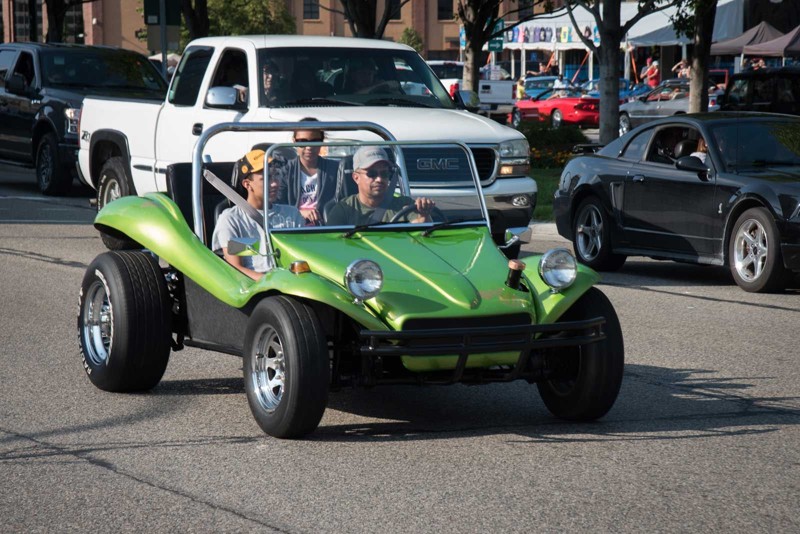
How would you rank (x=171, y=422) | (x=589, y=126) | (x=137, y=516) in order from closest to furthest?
(x=137, y=516) < (x=171, y=422) < (x=589, y=126)

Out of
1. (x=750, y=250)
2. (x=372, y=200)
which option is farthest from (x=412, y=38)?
(x=372, y=200)

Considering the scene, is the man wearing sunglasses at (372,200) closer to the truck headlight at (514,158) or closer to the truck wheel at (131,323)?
the truck wheel at (131,323)

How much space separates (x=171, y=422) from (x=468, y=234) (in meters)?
1.79

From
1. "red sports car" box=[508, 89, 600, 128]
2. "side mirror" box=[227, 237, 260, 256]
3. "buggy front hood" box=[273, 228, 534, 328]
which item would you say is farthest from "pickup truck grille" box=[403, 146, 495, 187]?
"red sports car" box=[508, 89, 600, 128]

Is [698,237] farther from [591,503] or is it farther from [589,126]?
[589,126]

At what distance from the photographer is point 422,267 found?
657 centimetres

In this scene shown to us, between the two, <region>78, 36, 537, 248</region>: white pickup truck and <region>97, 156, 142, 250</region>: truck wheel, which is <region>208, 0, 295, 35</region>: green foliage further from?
<region>78, 36, 537, 248</region>: white pickup truck

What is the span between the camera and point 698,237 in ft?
39.3

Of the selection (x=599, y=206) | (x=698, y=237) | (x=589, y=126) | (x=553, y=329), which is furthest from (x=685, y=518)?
(x=589, y=126)

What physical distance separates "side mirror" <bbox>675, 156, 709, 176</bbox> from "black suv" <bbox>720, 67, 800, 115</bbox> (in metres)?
15.5

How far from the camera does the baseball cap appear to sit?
23.4 feet

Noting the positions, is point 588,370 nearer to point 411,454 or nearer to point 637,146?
point 411,454

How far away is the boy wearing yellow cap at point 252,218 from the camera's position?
272 inches

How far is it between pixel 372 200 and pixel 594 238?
6436mm
